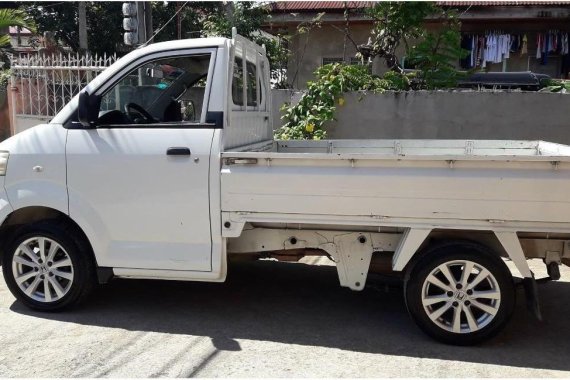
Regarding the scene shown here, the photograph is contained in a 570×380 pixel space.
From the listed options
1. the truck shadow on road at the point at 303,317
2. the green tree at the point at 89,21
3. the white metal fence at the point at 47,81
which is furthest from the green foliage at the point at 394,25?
the green tree at the point at 89,21

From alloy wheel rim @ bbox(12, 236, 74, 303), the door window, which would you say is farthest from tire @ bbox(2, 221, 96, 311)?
the door window

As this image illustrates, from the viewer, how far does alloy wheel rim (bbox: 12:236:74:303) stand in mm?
4555

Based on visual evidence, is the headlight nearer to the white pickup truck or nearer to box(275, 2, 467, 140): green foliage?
the white pickup truck

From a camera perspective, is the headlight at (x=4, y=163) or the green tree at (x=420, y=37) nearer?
the headlight at (x=4, y=163)

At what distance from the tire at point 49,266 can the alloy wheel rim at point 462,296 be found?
2.77m

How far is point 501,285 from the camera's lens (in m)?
3.94

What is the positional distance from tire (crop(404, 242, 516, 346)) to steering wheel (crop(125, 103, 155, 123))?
2.55 m

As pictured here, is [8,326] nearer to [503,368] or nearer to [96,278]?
[96,278]

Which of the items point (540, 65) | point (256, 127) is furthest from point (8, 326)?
point (540, 65)

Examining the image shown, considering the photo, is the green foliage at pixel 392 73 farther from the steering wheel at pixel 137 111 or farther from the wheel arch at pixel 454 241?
the wheel arch at pixel 454 241

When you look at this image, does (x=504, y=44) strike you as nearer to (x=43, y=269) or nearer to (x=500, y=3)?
(x=500, y=3)

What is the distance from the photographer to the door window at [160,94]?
15.1 ft

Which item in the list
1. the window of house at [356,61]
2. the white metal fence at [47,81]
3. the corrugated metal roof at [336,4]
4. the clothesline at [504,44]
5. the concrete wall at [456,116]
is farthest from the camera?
the clothesline at [504,44]

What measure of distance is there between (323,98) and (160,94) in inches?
156
